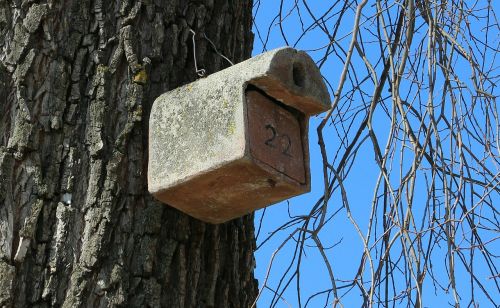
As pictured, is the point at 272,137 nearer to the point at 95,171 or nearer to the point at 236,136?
the point at 236,136

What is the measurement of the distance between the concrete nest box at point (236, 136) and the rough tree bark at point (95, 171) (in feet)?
0.20

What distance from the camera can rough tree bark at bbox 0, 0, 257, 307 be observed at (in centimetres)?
161

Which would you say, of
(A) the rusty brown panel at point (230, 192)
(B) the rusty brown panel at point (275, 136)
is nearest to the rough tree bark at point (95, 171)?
(A) the rusty brown panel at point (230, 192)

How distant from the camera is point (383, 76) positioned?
85.0 inches

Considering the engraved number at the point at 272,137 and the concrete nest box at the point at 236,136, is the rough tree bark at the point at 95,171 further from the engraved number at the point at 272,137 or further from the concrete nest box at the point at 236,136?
the engraved number at the point at 272,137

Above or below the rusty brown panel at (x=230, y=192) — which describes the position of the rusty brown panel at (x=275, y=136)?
above

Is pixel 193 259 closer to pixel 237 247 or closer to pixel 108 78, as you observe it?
pixel 237 247

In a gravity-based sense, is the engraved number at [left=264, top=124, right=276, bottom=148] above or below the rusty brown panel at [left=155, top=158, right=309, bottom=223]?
above

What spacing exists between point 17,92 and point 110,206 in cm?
27

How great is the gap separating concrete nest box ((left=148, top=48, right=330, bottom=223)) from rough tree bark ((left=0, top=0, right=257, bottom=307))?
6 cm

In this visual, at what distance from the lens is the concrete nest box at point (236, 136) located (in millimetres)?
1615

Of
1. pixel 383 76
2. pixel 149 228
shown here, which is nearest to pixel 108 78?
pixel 149 228

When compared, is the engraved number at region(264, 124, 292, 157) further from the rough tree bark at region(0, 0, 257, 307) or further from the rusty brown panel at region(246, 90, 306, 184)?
the rough tree bark at region(0, 0, 257, 307)

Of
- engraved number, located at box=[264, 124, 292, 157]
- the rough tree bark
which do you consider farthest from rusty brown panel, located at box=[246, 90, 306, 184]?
the rough tree bark
